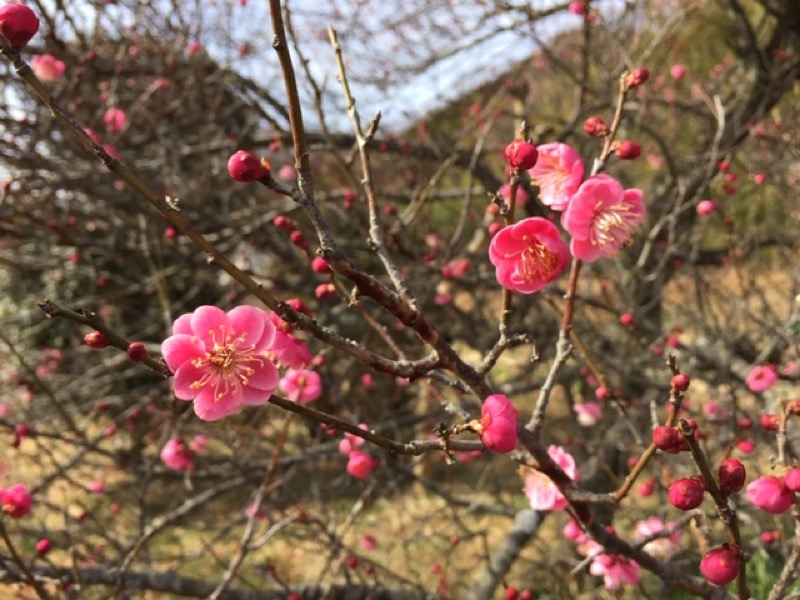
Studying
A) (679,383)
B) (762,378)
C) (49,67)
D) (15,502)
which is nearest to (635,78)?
(679,383)

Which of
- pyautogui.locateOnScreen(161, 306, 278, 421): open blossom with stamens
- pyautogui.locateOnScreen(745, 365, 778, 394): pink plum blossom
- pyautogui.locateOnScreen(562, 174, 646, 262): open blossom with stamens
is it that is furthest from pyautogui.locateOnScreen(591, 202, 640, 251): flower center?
pyautogui.locateOnScreen(745, 365, 778, 394): pink plum blossom

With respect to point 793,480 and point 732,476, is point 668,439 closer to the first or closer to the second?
point 732,476

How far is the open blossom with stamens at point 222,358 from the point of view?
93 centimetres

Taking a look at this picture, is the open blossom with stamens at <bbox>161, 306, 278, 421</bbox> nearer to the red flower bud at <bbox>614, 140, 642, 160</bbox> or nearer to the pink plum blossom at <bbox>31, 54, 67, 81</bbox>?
the red flower bud at <bbox>614, 140, 642, 160</bbox>

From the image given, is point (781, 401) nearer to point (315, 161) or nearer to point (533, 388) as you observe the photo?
point (533, 388)

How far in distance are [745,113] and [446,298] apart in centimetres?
257

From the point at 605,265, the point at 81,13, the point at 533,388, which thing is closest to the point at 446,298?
the point at 533,388

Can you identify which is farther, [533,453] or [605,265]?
[605,265]

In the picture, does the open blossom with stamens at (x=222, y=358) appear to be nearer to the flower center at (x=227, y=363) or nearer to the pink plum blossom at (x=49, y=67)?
the flower center at (x=227, y=363)

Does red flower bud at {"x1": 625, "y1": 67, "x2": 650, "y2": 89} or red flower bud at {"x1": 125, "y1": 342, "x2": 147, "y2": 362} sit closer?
red flower bud at {"x1": 125, "y1": 342, "x2": 147, "y2": 362}

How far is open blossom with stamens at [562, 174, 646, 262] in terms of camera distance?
1.09 meters

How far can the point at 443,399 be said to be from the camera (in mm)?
1095

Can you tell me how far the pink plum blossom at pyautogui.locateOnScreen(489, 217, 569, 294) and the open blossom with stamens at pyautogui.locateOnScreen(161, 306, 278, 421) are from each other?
0.39m

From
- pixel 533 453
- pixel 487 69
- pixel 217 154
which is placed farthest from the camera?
pixel 487 69
